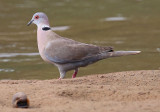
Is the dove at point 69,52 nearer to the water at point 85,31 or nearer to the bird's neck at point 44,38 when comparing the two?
the bird's neck at point 44,38

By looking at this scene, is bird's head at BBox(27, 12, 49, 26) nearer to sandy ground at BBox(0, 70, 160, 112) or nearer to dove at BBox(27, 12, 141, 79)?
dove at BBox(27, 12, 141, 79)

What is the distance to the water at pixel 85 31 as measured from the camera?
34.4 ft

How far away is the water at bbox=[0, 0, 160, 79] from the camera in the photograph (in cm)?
1048

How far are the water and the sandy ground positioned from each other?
2.41 metres

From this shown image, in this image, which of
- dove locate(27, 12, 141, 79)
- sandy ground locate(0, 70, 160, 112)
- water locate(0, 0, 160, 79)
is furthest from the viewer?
water locate(0, 0, 160, 79)

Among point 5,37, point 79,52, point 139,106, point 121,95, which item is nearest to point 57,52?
point 79,52

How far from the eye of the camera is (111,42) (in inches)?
506

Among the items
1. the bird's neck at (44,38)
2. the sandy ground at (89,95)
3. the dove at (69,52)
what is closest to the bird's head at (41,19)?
the bird's neck at (44,38)

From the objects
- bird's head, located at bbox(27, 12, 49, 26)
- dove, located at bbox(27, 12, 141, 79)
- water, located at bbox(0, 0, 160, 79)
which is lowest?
water, located at bbox(0, 0, 160, 79)

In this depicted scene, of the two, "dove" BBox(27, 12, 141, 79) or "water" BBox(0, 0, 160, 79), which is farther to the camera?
"water" BBox(0, 0, 160, 79)

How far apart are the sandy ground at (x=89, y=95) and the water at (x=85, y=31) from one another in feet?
7.90

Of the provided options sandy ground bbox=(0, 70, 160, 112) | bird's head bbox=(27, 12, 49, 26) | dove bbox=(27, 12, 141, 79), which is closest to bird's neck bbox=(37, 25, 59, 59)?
dove bbox=(27, 12, 141, 79)

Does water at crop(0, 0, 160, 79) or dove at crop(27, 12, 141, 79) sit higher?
dove at crop(27, 12, 141, 79)

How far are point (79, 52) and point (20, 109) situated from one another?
8.20 feet
